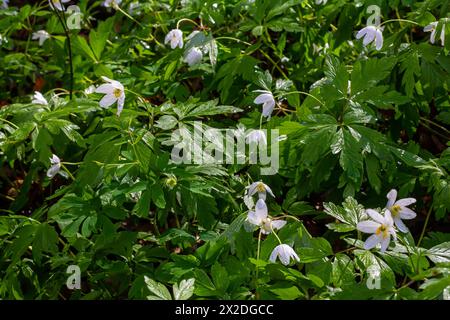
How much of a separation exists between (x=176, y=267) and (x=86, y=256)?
0.43 meters

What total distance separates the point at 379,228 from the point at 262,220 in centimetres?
38

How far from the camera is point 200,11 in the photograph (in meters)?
3.25

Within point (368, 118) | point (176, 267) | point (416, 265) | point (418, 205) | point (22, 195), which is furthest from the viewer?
point (22, 195)

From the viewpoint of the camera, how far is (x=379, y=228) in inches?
81.7

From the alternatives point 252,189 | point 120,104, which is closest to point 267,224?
point 252,189

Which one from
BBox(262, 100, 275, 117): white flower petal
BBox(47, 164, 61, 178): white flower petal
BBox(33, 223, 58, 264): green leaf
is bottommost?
BBox(33, 223, 58, 264): green leaf

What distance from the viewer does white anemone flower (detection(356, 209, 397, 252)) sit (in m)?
2.05

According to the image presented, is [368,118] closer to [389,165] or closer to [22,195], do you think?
[389,165]

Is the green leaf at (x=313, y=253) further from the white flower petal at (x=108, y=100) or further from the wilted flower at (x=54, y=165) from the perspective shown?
the wilted flower at (x=54, y=165)

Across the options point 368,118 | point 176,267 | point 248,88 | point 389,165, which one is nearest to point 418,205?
point 389,165

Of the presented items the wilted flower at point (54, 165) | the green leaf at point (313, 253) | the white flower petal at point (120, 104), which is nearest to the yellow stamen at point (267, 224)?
the green leaf at point (313, 253)

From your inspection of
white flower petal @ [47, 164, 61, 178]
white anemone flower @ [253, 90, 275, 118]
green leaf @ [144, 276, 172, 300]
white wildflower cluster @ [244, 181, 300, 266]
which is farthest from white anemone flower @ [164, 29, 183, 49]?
green leaf @ [144, 276, 172, 300]

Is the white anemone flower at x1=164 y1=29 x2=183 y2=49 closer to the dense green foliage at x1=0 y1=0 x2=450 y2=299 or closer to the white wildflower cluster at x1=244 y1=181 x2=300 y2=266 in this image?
the dense green foliage at x1=0 y1=0 x2=450 y2=299

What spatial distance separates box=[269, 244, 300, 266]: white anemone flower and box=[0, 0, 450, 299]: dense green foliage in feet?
0.09
